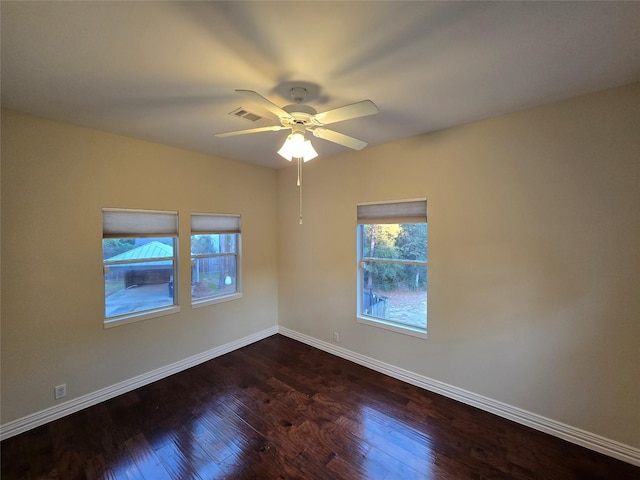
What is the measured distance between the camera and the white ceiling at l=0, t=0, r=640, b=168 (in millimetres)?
1195

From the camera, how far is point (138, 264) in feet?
9.39

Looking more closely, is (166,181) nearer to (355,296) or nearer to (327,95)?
(327,95)

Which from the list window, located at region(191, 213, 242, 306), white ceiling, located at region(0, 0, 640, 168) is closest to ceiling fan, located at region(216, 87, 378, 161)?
white ceiling, located at region(0, 0, 640, 168)

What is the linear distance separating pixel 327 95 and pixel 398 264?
1946 mm

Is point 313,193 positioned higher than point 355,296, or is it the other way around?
point 313,193

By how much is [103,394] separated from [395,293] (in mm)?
3172

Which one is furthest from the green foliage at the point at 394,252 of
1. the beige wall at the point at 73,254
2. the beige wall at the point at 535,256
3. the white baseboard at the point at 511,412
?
the beige wall at the point at 73,254

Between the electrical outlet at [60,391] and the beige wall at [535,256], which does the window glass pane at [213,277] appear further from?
the beige wall at [535,256]

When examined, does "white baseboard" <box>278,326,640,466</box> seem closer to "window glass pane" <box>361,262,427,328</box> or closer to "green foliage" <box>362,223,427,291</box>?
"window glass pane" <box>361,262,427,328</box>

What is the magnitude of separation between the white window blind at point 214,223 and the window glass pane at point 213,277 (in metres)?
0.37

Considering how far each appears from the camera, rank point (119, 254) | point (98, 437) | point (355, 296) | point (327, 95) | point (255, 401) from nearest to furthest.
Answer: point (327, 95)
point (98, 437)
point (255, 401)
point (119, 254)
point (355, 296)

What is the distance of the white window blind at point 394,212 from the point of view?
9.16 ft

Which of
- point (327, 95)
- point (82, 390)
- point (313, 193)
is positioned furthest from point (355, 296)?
point (82, 390)

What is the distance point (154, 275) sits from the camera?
3000mm
